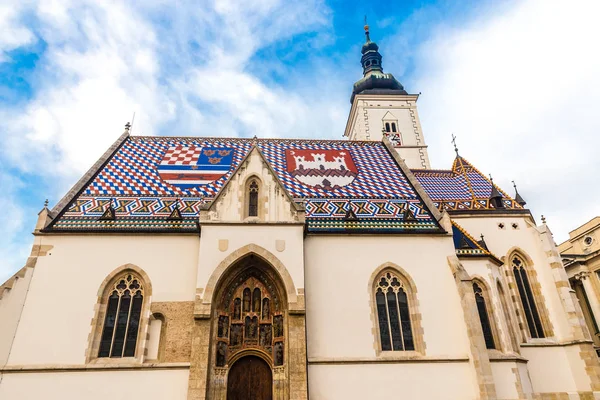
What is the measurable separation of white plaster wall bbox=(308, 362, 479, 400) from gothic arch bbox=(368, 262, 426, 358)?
49 cm

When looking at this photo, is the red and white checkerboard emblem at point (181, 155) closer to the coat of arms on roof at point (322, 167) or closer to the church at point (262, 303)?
the church at point (262, 303)

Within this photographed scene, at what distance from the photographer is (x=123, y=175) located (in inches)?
730

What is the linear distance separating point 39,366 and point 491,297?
16313 mm

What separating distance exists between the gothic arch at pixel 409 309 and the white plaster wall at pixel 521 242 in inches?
289

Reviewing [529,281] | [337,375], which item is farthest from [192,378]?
[529,281]

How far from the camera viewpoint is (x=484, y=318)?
1630cm

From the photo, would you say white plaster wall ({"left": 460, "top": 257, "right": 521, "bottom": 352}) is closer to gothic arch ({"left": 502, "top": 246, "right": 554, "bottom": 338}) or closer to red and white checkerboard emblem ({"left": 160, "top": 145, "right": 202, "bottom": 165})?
gothic arch ({"left": 502, "top": 246, "right": 554, "bottom": 338})

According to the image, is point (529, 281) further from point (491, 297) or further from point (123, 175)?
point (123, 175)

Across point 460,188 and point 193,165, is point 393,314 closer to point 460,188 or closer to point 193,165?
point 193,165

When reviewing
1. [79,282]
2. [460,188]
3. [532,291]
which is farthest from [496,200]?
[79,282]

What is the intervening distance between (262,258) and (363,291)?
12.6 ft

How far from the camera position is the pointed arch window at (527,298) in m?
18.8

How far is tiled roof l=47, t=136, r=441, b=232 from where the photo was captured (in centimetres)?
1606

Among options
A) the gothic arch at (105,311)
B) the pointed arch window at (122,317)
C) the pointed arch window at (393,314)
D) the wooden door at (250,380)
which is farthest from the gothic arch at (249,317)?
the pointed arch window at (393,314)
